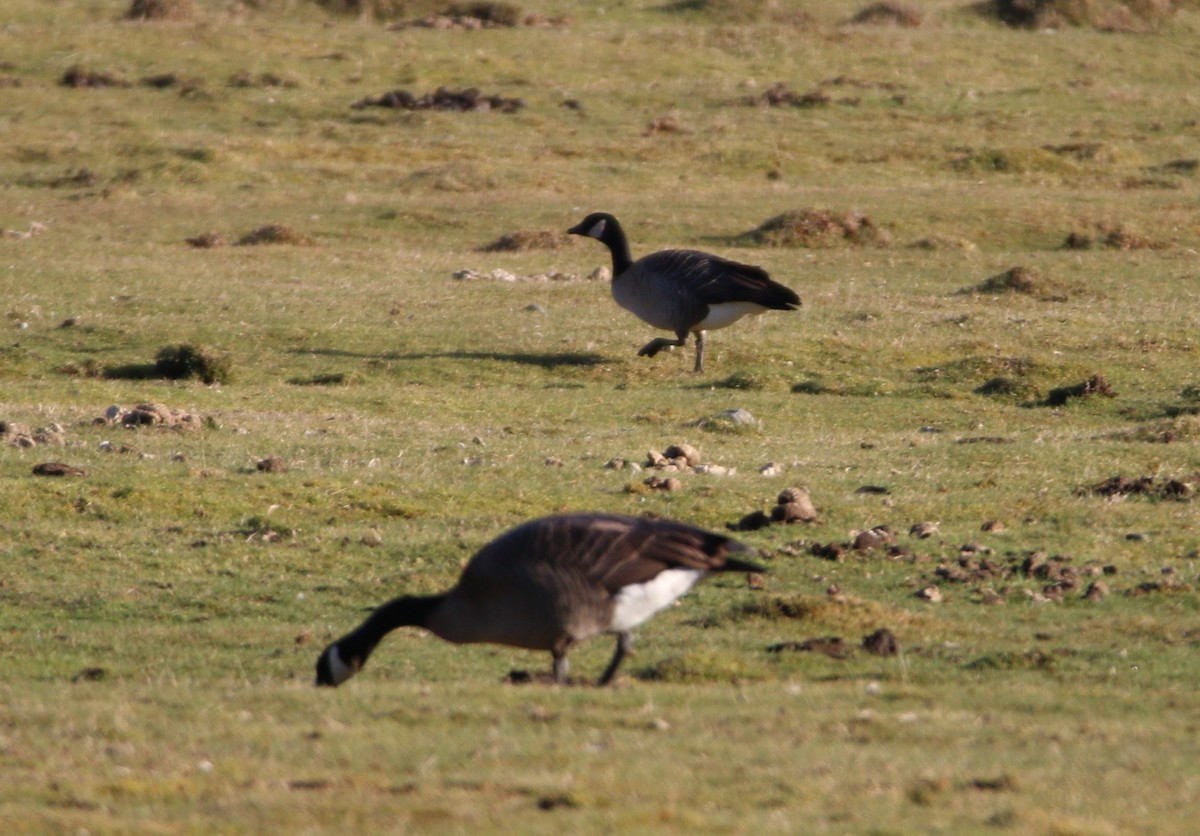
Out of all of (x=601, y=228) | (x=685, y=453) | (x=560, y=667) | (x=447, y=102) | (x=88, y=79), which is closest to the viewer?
(x=560, y=667)

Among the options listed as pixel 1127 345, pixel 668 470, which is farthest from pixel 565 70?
pixel 668 470

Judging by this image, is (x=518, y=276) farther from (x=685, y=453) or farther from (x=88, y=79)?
(x=88, y=79)

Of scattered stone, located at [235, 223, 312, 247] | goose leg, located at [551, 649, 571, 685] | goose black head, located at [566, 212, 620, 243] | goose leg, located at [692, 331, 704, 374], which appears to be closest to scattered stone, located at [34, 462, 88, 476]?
goose leg, located at [551, 649, 571, 685]

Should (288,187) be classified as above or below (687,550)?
below

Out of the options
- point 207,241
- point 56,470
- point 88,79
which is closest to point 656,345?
point 56,470

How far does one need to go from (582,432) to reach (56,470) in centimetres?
481

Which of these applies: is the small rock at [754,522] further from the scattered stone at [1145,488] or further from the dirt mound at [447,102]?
the dirt mound at [447,102]

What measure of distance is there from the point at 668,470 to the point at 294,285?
10756 mm

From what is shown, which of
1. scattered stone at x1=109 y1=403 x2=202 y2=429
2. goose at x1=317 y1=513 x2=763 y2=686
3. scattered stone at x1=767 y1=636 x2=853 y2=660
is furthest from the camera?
scattered stone at x1=109 y1=403 x2=202 y2=429

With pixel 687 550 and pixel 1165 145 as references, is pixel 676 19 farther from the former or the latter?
pixel 687 550

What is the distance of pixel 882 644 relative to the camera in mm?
8680

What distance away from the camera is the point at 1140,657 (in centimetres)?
858

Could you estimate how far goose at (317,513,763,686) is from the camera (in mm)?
7176

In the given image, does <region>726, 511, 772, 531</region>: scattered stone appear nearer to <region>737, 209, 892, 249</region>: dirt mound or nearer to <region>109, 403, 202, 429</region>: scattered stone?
<region>109, 403, 202, 429</region>: scattered stone
